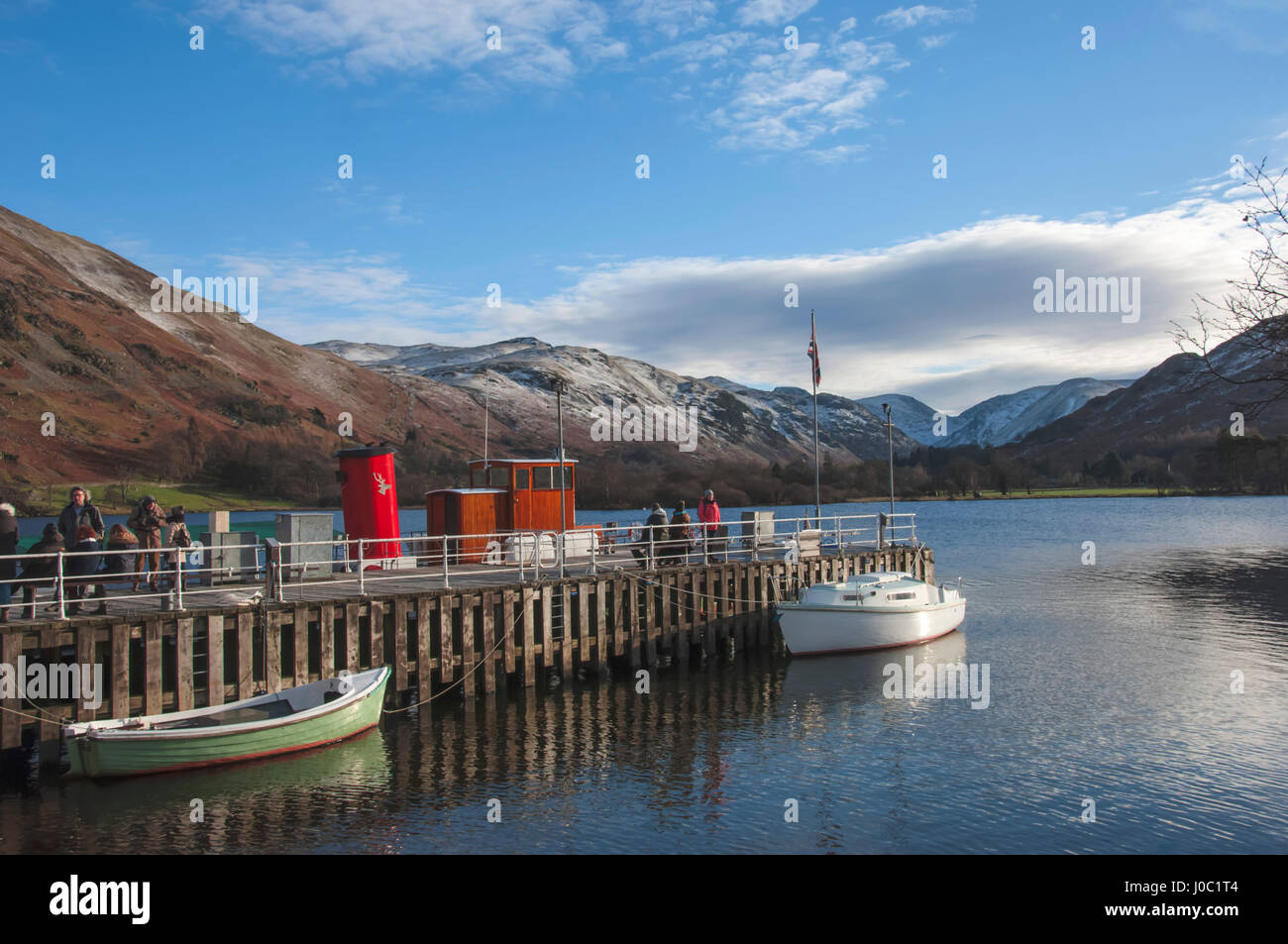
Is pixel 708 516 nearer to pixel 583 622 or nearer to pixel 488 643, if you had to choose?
pixel 583 622

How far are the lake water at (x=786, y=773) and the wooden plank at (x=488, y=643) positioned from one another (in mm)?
918

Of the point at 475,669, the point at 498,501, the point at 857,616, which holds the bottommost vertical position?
the point at 475,669

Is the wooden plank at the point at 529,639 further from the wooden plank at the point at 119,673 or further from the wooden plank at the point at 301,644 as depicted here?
the wooden plank at the point at 119,673

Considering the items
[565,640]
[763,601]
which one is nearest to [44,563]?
[565,640]


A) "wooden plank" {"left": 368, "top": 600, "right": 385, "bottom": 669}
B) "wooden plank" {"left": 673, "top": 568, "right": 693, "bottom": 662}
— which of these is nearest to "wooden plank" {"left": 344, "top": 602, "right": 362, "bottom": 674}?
"wooden plank" {"left": 368, "top": 600, "right": 385, "bottom": 669}

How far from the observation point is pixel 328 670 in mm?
21297

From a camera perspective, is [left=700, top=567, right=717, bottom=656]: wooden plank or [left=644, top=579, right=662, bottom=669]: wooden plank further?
[left=700, top=567, right=717, bottom=656]: wooden plank

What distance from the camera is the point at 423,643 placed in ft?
75.9

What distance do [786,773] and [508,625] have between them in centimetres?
951

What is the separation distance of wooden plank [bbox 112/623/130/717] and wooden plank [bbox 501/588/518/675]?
952 cm

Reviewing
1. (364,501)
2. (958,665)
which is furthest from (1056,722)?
(364,501)

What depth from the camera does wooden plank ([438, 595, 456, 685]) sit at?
23531 millimetres

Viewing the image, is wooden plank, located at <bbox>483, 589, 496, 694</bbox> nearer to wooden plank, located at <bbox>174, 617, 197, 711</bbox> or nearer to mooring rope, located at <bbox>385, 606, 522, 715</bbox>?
mooring rope, located at <bbox>385, 606, 522, 715</bbox>
